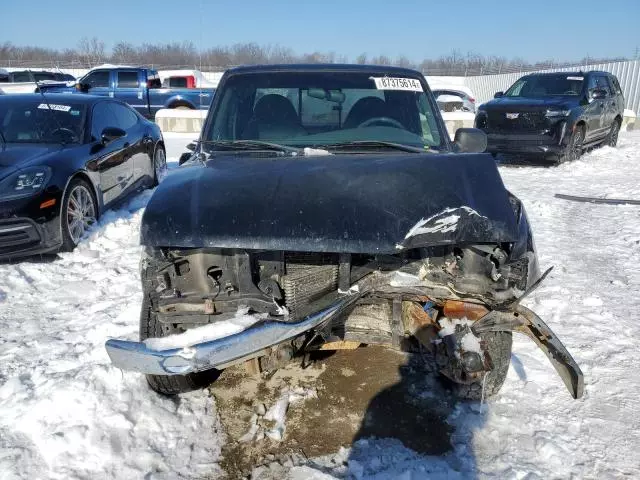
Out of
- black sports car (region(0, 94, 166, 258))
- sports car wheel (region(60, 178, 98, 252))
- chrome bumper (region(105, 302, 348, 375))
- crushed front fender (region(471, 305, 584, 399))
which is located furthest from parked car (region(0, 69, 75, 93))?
crushed front fender (region(471, 305, 584, 399))

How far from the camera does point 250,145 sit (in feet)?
Answer: 11.8

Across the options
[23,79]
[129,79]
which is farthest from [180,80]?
[23,79]

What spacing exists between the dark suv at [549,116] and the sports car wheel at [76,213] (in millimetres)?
8242

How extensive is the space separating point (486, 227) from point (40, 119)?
18.6ft

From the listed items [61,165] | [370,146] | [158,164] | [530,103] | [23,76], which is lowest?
[158,164]

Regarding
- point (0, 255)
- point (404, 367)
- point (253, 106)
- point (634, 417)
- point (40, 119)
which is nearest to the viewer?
point (634, 417)

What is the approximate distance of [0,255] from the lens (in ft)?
16.2

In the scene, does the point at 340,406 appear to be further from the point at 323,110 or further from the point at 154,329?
the point at 323,110

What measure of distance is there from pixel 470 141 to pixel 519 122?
307 inches

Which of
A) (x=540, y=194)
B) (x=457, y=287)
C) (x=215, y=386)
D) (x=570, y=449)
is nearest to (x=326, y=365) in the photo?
(x=215, y=386)

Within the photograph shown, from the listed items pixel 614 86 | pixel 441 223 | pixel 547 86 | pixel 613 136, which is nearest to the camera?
pixel 441 223

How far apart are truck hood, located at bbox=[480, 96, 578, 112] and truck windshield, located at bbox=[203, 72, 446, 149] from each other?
768 cm

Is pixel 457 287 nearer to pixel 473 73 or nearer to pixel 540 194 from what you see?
pixel 540 194

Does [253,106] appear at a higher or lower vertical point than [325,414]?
higher
